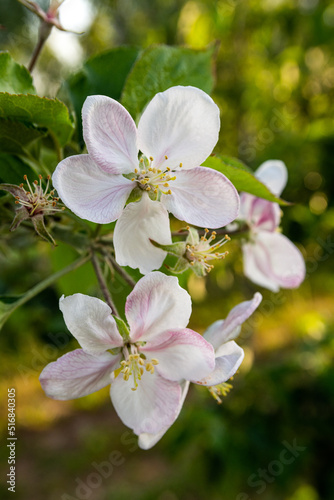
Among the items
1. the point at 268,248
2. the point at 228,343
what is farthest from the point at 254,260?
the point at 228,343

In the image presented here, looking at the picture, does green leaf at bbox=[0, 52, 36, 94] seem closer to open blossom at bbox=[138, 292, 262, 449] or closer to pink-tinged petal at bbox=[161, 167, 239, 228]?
pink-tinged petal at bbox=[161, 167, 239, 228]

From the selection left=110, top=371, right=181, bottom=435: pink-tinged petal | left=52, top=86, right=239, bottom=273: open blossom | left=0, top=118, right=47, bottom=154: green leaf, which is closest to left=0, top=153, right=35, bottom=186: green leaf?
left=0, top=118, right=47, bottom=154: green leaf

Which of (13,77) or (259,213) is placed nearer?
(13,77)

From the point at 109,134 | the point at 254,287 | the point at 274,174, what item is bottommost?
the point at 254,287

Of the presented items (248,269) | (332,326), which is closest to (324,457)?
(332,326)

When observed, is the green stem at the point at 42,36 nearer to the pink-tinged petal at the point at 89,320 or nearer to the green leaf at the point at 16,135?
the green leaf at the point at 16,135

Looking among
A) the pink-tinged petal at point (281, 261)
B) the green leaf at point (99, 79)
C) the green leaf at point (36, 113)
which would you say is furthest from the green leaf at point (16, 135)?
the pink-tinged petal at point (281, 261)

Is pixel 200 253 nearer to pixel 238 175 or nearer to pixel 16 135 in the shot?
pixel 238 175
